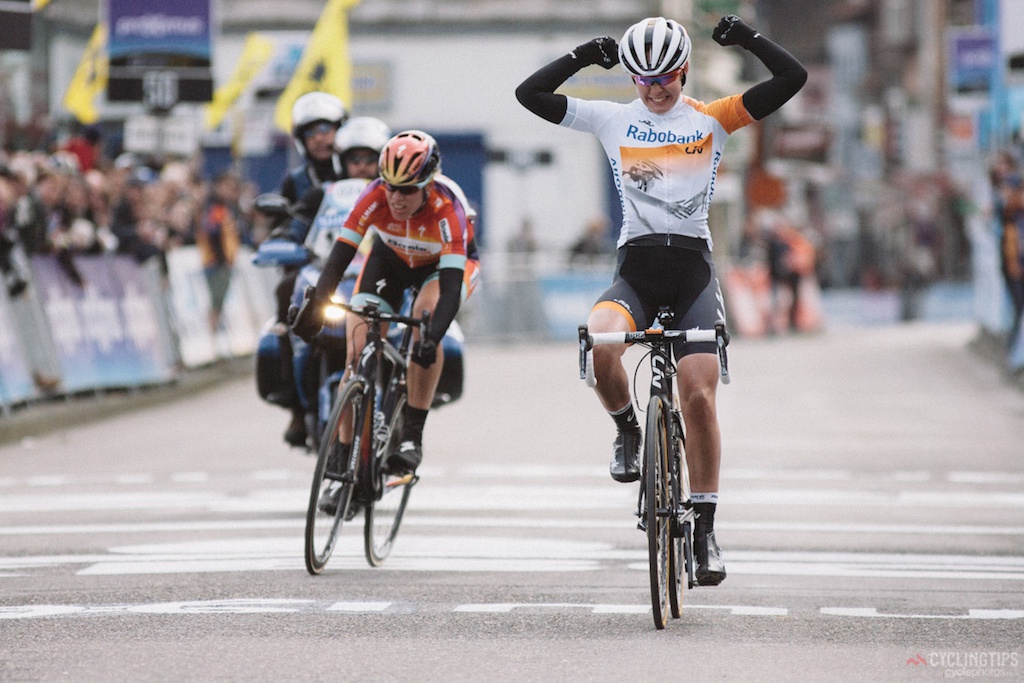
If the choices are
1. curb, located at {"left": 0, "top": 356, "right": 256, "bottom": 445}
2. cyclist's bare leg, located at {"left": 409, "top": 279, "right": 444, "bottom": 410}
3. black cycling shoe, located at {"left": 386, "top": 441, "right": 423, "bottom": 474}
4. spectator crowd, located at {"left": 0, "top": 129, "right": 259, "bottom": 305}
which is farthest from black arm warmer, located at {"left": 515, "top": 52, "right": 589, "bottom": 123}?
curb, located at {"left": 0, "top": 356, "right": 256, "bottom": 445}

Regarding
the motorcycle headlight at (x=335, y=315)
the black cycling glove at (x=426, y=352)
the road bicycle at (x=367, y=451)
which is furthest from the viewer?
the motorcycle headlight at (x=335, y=315)

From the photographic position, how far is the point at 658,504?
761 centimetres

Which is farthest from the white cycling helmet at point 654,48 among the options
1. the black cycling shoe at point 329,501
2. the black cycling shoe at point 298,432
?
the black cycling shoe at point 298,432

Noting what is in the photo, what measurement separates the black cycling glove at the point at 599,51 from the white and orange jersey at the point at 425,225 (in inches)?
60.8

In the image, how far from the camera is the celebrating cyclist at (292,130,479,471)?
30.5 feet

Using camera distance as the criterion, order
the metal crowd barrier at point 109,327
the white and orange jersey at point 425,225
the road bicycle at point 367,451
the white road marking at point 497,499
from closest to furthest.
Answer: the road bicycle at point 367,451 → the white and orange jersey at point 425,225 → the white road marking at point 497,499 → the metal crowd barrier at point 109,327

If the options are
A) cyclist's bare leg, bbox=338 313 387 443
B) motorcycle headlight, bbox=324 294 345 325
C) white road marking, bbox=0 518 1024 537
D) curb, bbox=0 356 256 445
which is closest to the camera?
cyclist's bare leg, bbox=338 313 387 443

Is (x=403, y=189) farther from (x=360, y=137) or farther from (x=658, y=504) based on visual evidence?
(x=658, y=504)

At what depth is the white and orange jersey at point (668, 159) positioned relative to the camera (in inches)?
317

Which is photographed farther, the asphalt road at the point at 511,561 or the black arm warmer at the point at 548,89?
the black arm warmer at the point at 548,89

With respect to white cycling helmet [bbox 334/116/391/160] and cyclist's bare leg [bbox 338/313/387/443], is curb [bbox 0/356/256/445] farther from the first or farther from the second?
cyclist's bare leg [bbox 338/313/387/443]

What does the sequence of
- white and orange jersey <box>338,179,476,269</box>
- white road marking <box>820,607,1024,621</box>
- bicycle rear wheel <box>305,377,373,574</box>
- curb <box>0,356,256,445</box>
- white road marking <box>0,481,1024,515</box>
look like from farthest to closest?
curb <box>0,356,256,445</box> → white road marking <box>0,481,1024,515</box> → white and orange jersey <box>338,179,476,269</box> → bicycle rear wheel <box>305,377,373,574</box> → white road marking <box>820,607,1024,621</box>

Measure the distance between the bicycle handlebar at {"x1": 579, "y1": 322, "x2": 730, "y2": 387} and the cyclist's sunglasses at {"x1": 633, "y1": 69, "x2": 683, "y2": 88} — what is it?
95 cm

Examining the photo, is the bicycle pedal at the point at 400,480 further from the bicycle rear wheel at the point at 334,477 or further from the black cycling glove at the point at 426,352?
the black cycling glove at the point at 426,352
